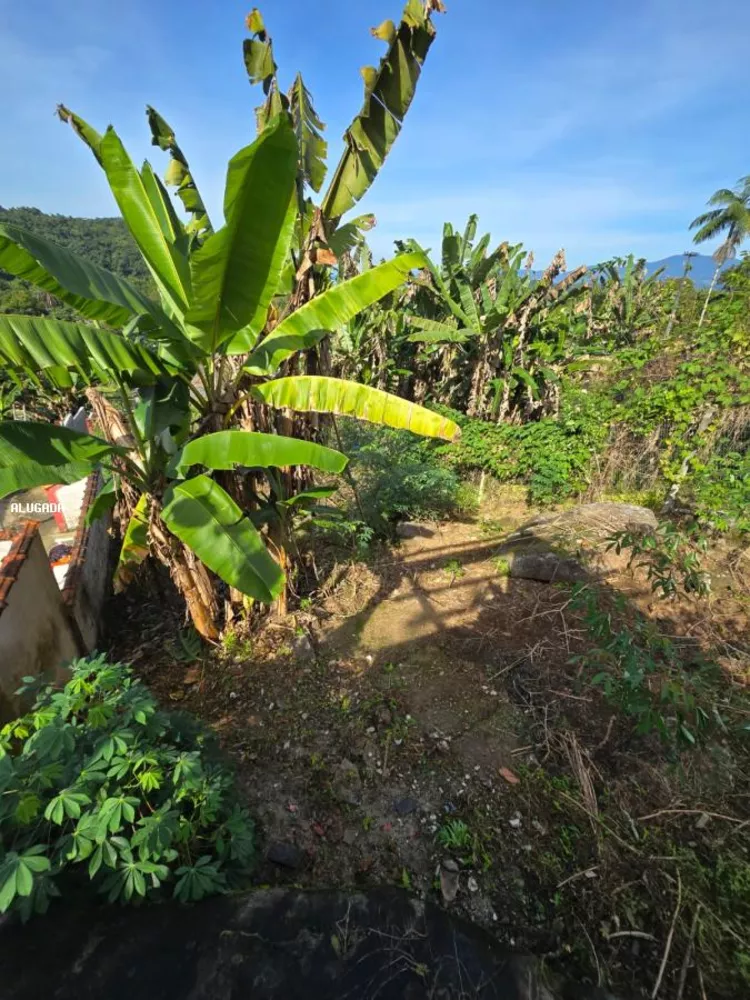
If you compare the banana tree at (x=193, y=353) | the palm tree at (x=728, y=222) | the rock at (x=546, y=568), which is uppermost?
the palm tree at (x=728, y=222)

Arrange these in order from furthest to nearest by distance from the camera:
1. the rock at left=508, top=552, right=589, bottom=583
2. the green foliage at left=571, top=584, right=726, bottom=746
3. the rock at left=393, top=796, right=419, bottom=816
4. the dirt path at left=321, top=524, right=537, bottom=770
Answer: the rock at left=508, top=552, right=589, bottom=583
the dirt path at left=321, top=524, right=537, bottom=770
the rock at left=393, top=796, right=419, bottom=816
the green foliage at left=571, top=584, right=726, bottom=746

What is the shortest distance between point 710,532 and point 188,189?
6.66 meters

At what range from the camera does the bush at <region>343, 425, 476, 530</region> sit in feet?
19.4

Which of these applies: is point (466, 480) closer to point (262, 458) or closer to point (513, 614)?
point (513, 614)

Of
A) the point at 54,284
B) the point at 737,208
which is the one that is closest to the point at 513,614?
the point at 54,284

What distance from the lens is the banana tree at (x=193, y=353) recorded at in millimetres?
2391

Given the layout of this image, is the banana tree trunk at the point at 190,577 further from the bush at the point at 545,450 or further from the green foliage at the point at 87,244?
the green foliage at the point at 87,244

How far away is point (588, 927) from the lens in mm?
2121

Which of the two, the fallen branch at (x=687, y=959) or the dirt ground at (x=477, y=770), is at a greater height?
the fallen branch at (x=687, y=959)

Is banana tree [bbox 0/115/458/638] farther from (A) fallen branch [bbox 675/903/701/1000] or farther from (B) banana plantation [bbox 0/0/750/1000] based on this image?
(A) fallen branch [bbox 675/903/701/1000]

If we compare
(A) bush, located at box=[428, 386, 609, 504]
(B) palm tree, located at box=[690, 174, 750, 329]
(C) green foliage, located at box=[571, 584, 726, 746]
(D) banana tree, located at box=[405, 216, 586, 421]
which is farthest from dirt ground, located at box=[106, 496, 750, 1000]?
(B) palm tree, located at box=[690, 174, 750, 329]

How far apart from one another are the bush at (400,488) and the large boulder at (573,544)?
1.20 metres

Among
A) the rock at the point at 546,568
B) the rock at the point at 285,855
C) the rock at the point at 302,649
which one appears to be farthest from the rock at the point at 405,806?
the rock at the point at 546,568

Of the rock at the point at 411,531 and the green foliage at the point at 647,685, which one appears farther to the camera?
the rock at the point at 411,531
